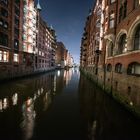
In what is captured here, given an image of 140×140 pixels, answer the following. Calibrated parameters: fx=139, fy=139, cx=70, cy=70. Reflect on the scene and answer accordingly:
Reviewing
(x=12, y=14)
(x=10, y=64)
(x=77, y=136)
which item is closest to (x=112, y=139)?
(x=77, y=136)

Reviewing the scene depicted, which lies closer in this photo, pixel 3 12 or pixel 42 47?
pixel 3 12

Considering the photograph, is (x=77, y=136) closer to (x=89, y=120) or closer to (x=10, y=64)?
(x=89, y=120)

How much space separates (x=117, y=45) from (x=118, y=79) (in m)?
5.19

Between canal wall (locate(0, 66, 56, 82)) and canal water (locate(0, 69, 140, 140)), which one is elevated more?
canal wall (locate(0, 66, 56, 82))

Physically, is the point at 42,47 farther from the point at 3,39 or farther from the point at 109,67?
the point at 109,67

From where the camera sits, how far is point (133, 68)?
14.6 m

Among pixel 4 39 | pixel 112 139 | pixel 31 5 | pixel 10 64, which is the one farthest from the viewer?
pixel 31 5

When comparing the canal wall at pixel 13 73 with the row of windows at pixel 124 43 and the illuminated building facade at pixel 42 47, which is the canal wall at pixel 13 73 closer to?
the illuminated building facade at pixel 42 47

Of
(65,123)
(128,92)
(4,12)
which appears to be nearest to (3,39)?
(4,12)

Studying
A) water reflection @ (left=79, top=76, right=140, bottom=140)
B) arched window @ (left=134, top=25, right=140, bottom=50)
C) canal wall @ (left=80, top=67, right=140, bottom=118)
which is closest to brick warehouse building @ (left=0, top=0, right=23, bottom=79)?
water reflection @ (left=79, top=76, right=140, bottom=140)

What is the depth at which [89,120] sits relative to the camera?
1186 centimetres

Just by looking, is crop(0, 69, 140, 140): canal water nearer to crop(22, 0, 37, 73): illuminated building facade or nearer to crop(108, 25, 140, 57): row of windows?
crop(108, 25, 140, 57): row of windows

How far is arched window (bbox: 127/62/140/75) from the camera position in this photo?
45.4ft

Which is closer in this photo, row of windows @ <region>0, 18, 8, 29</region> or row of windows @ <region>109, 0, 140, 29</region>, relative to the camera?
row of windows @ <region>109, 0, 140, 29</region>
